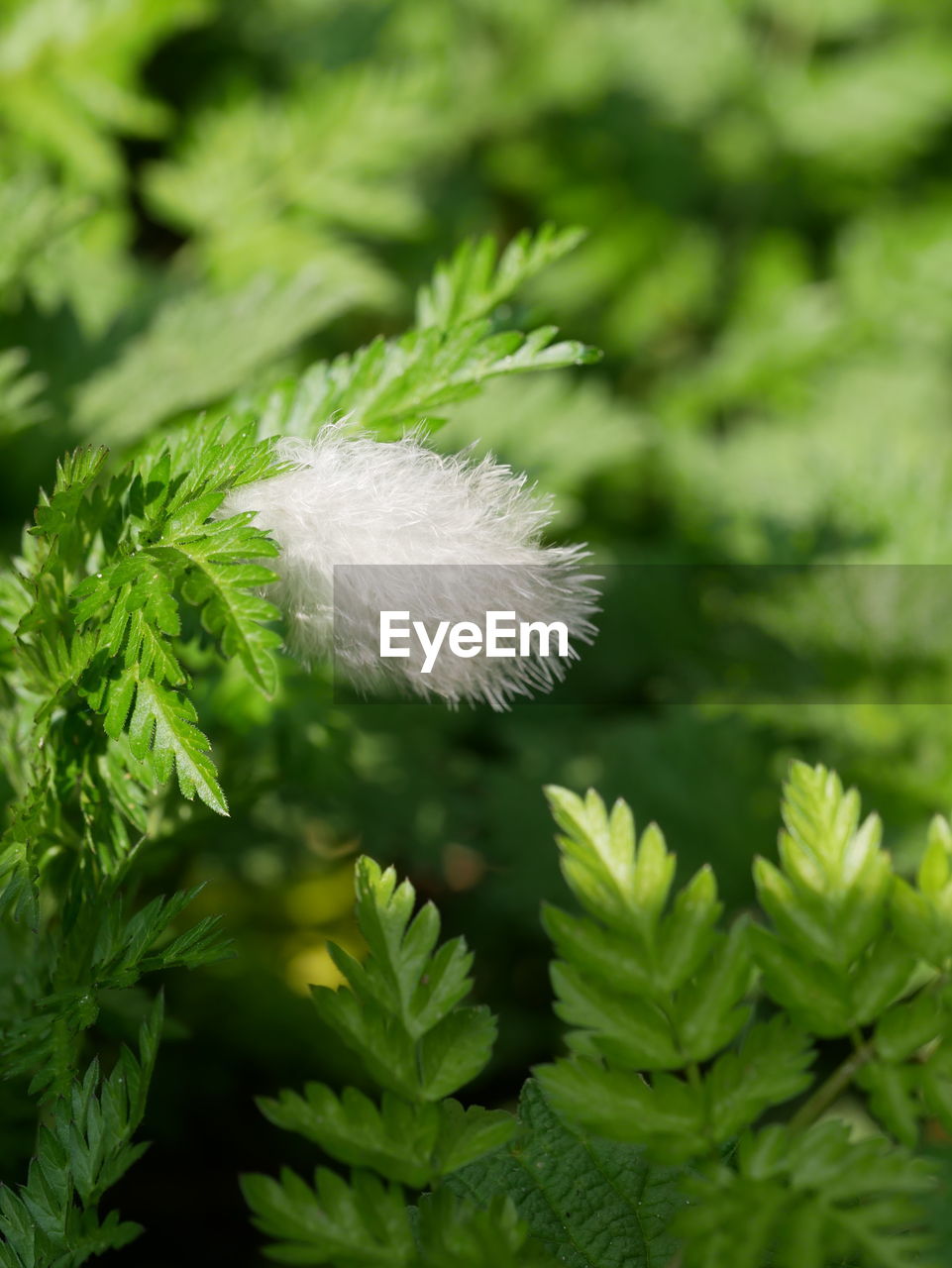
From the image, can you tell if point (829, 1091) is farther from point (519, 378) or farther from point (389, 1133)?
point (519, 378)

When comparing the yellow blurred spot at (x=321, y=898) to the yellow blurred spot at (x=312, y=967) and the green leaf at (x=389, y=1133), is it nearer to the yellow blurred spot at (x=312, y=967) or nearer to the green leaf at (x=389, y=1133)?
the yellow blurred spot at (x=312, y=967)

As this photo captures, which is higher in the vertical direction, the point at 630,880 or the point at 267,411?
the point at 267,411

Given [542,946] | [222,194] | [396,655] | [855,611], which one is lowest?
[542,946]

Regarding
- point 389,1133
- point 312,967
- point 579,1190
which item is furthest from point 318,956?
point 389,1133

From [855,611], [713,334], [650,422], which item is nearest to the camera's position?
[855,611]

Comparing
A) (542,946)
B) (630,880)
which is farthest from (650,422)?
(630,880)

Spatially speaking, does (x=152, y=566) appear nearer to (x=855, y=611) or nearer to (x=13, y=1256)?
(x=13, y=1256)

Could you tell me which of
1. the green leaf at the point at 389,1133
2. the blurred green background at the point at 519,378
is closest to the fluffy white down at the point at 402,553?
the blurred green background at the point at 519,378
